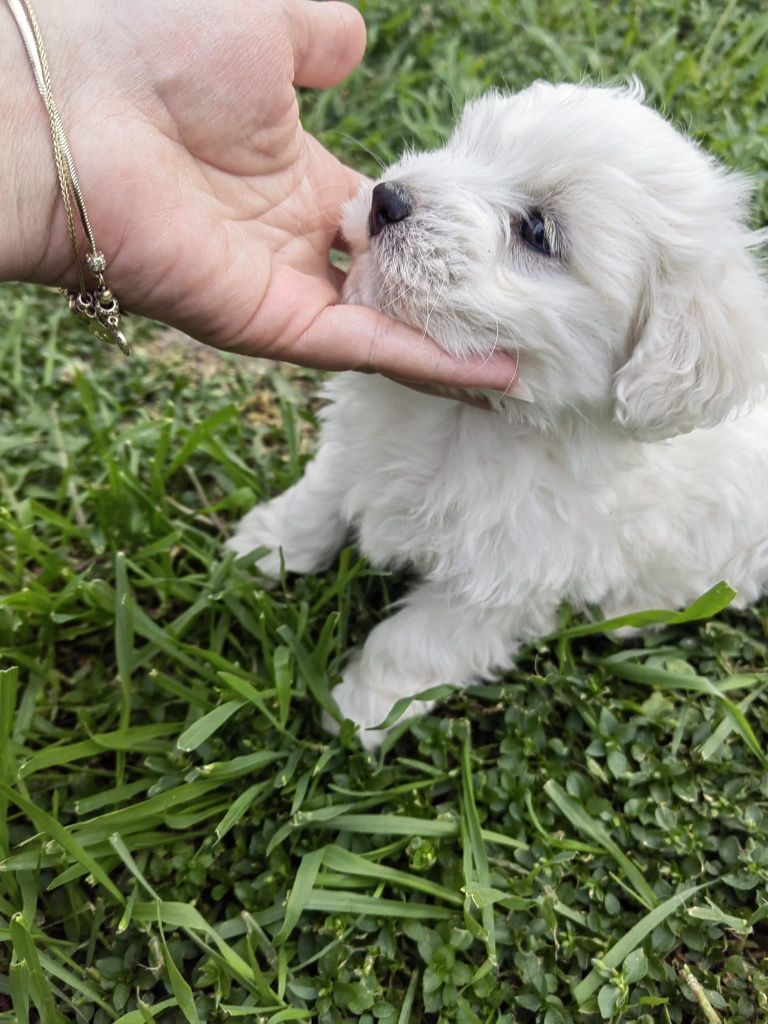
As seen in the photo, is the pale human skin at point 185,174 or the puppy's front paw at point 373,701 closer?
the pale human skin at point 185,174

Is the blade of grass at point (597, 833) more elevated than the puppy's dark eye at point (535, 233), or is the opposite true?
the puppy's dark eye at point (535, 233)

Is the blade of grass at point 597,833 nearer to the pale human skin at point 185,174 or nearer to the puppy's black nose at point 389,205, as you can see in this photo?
the pale human skin at point 185,174

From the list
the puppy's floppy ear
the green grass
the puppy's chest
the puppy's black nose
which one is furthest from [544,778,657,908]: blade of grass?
the puppy's black nose

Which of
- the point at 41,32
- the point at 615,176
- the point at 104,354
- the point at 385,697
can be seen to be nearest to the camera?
the point at 615,176

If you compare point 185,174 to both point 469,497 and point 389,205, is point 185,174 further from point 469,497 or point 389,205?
point 469,497

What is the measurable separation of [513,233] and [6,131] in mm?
1171

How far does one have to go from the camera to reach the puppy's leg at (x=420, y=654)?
2.25 meters

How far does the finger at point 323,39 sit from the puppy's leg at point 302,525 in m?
1.12

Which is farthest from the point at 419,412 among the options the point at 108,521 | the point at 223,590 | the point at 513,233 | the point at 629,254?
the point at 108,521

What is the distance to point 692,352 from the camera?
1736 mm

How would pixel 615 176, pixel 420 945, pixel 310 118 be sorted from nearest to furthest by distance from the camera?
pixel 615 176 → pixel 420 945 → pixel 310 118

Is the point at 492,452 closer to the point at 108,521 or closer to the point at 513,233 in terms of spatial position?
the point at 513,233

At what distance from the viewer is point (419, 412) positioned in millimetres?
2129

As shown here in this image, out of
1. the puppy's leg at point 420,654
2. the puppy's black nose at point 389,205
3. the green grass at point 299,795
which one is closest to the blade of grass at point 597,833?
the green grass at point 299,795
